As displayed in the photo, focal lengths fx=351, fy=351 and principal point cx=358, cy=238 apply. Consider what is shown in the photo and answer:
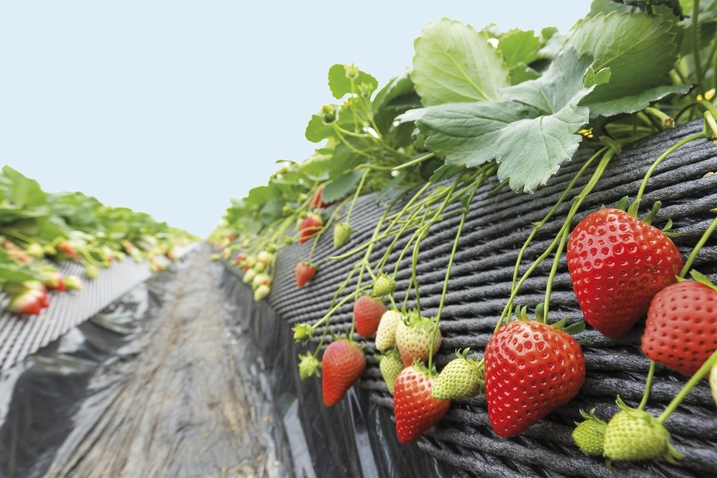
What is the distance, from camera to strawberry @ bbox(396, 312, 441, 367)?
43 cm

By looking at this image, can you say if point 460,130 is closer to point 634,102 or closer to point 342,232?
point 634,102

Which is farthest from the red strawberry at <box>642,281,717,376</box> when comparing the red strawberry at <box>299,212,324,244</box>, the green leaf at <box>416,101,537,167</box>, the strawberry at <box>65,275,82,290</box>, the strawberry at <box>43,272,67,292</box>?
the strawberry at <box>65,275,82,290</box>

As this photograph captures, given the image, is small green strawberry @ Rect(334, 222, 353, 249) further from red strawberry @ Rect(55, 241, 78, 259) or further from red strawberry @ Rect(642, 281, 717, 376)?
red strawberry @ Rect(55, 241, 78, 259)

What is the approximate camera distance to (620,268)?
0.26 meters

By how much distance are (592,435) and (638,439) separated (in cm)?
5

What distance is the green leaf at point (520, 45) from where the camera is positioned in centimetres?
68

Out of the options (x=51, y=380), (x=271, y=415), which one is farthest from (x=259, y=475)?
(x=51, y=380)

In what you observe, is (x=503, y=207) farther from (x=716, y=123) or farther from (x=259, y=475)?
(x=259, y=475)

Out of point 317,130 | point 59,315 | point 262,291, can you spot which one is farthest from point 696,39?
point 59,315

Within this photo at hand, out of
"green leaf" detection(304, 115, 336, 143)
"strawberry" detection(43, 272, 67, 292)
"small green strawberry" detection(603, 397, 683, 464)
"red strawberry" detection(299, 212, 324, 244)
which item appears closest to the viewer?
"small green strawberry" detection(603, 397, 683, 464)

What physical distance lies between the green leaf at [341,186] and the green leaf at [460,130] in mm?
475

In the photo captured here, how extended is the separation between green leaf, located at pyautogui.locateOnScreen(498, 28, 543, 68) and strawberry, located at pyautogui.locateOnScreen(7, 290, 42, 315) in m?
1.66

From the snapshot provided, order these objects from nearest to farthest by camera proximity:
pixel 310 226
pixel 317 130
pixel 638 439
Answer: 1. pixel 638 439
2. pixel 317 130
3. pixel 310 226

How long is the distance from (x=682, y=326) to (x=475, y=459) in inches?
10.3
